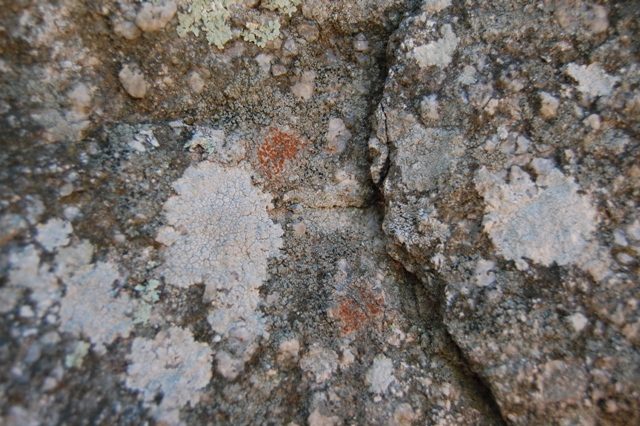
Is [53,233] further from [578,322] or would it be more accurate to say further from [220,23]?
[578,322]

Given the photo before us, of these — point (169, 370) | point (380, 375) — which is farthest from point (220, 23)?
point (380, 375)

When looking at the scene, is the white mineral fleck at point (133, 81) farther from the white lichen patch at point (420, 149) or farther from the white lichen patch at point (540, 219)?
the white lichen patch at point (540, 219)

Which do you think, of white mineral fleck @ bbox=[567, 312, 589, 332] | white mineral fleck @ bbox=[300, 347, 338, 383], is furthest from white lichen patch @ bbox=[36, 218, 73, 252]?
white mineral fleck @ bbox=[567, 312, 589, 332]

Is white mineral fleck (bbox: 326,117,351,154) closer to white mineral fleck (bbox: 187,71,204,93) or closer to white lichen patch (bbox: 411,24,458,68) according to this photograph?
white lichen patch (bbox: 411,24,458,68)

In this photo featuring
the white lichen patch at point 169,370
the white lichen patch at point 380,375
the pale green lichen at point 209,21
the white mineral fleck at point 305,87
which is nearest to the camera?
the white lichen patch at point 169,370

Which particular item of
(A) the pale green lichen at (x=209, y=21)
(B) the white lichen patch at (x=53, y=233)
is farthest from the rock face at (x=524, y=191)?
(B) the white lichen patch at (x=53, y=233)

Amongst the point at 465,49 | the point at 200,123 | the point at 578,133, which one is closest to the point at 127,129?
the point at 200,123

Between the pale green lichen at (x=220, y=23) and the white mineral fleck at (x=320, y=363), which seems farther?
the pale green lichen at (x=220, y=23)
